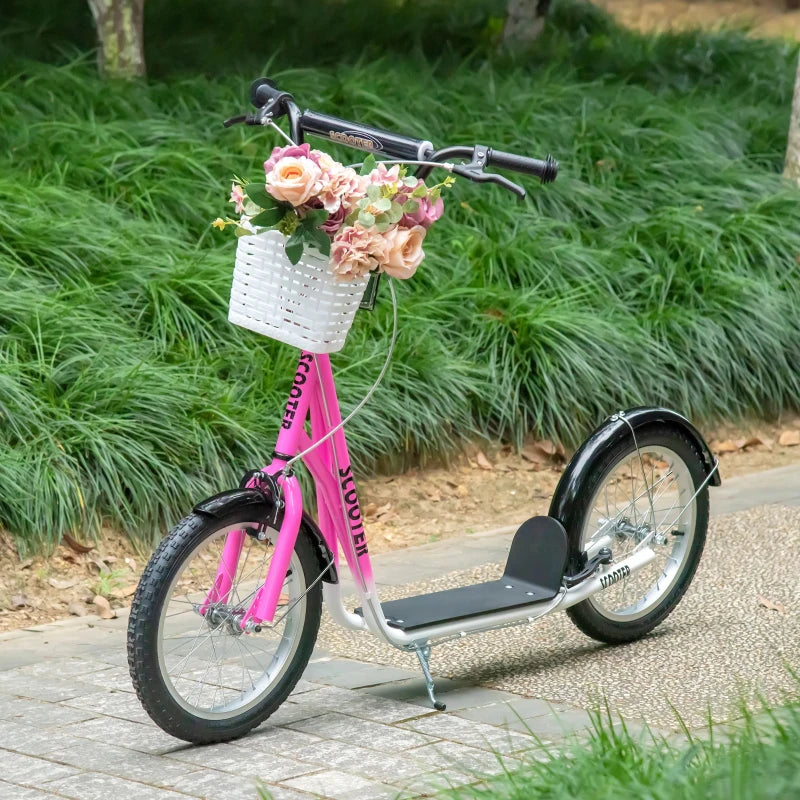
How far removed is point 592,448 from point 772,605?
951 millimetres

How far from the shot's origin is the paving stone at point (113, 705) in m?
3.92

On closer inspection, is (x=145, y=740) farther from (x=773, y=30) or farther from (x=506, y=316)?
(x=773, y=30)

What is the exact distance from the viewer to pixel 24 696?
4094 millimetres

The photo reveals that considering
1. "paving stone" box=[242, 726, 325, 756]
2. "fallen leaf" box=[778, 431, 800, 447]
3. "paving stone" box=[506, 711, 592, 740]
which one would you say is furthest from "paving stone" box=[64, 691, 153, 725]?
"fallen leaf" box=[778, 431, 800, 447]

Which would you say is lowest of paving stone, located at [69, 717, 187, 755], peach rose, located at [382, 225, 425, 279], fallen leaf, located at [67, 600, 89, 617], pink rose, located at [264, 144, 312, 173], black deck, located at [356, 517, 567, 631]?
fallen leaf, located at [67, 600, 89, 617]

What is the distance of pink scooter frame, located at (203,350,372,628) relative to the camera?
3699 mm

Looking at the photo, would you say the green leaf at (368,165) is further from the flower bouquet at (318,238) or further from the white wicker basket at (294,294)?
the white wicker basket at (294,294)

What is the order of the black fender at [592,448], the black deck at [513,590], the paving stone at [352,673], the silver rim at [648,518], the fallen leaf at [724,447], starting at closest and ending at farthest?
the black deck at [513,590], the paving stone at [352,673], the black fender at [592,448], the silver rim at [648,518], the fallen leaf at [724,447]

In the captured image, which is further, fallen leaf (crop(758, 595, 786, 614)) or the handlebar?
fallen leaf (crop(758, 595, 786, 614))

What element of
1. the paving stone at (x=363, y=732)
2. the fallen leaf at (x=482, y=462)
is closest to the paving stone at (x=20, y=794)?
the paving stone at (x=363, y=732)

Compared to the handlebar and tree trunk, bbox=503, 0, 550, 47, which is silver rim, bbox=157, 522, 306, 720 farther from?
tree trunk, bbox=503, 0, 550, 47

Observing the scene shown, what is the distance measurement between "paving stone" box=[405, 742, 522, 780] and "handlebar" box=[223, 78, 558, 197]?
139cm

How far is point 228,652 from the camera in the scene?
4211mm

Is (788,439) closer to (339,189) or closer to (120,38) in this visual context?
(339,189)
